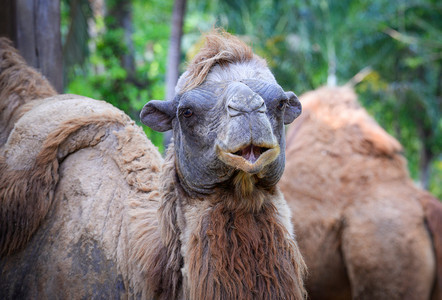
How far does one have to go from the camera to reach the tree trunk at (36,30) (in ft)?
16.1

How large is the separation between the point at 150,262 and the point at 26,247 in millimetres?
981

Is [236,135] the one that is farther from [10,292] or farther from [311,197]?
[311,197]

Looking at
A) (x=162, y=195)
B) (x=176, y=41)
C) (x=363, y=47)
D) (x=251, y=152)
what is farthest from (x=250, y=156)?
(x=363, y=47)

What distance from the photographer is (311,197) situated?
565 cm

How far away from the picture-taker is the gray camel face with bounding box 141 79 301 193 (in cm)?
252

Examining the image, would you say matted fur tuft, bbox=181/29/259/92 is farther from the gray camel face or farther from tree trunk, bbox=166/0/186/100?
tree trunk, bbox=166/0/186/100

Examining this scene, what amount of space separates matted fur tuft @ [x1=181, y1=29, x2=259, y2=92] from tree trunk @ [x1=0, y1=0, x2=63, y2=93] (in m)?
2.52

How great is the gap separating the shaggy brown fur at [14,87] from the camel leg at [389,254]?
3329 millimetres

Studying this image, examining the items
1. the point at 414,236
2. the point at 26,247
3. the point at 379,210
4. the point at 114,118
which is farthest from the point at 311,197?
Answer: the point at 26,247

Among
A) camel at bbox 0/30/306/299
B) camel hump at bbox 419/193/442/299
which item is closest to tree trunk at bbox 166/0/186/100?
camel at bbox 0/30/306/299

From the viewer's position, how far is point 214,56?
3.00m

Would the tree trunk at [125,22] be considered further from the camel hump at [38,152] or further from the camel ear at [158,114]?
the camel ear at [158,114]

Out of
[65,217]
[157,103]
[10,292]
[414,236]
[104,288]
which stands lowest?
[414,236]

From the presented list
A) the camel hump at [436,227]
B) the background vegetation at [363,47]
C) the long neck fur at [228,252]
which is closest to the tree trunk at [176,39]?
the background vegetation at [363,47]
